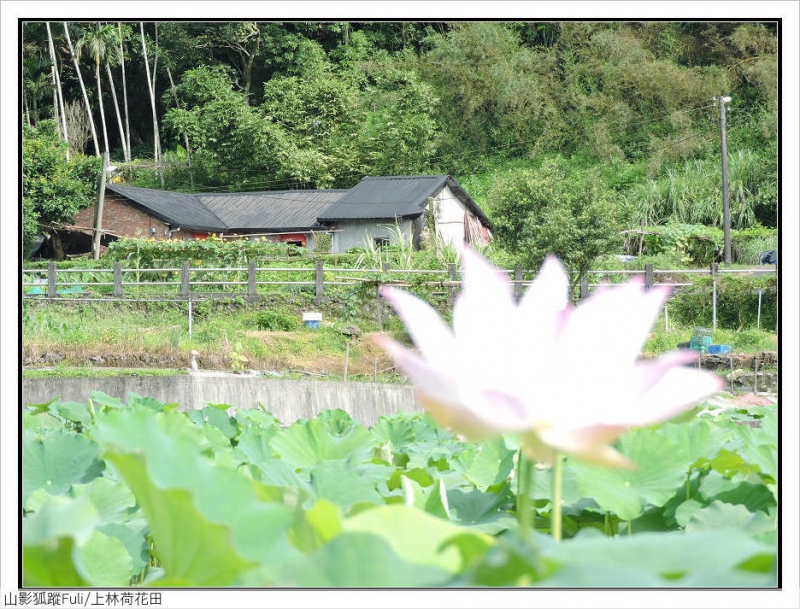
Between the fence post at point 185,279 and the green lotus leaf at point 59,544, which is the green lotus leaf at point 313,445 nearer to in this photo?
the green lotus leaf at point 59,544

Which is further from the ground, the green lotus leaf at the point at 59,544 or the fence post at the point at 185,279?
the fence post at the point at 185,279

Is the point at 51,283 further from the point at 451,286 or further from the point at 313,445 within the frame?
the point at 313,445

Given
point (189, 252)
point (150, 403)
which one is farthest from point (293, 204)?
point (150, 403)

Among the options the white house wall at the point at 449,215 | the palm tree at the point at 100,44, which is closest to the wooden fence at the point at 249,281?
the white house wall at the point at 449,215

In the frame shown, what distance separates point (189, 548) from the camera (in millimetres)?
217

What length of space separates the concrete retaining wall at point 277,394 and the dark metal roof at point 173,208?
7.98 m

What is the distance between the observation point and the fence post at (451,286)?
829 cm

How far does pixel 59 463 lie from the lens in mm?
584

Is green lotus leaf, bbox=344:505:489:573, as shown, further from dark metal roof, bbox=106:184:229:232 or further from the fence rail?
dark metal roof, bbox=106:184:229:232

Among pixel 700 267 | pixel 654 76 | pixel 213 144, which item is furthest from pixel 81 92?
pixel 700 267

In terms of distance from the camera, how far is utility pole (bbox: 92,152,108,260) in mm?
10477

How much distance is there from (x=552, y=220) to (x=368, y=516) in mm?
8651

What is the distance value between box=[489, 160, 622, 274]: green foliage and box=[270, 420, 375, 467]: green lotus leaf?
7745mm

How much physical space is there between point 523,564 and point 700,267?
9.87m
